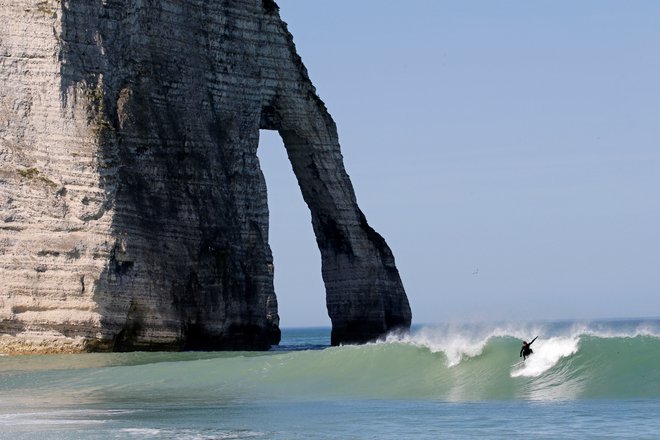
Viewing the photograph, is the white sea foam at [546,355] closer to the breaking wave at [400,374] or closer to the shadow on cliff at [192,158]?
the breaking wave at [400,374]

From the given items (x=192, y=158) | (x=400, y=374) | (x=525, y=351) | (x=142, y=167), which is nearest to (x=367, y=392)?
(x=400, y=374)

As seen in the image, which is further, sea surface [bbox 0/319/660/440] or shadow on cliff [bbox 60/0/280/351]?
shadow on cliff [bbox 60/0/280/351]

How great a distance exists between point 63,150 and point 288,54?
11.8 metres

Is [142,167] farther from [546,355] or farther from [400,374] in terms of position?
[546,355]

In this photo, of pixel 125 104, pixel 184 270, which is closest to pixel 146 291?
pixel 184 270

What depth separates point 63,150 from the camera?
40.8 metres

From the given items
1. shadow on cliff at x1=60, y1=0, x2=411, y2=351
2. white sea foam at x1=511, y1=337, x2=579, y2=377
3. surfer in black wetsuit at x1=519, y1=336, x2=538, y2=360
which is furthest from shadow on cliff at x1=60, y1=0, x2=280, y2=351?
white sea foam at x1=511, y1=337, x2=579, y2=377

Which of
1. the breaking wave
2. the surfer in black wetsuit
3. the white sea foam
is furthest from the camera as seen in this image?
the surfer in black wetsuit

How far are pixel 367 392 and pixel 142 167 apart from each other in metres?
15.8

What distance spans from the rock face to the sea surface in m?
2.45

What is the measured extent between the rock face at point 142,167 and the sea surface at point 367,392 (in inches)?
96.3

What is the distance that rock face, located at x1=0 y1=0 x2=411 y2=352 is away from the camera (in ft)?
131

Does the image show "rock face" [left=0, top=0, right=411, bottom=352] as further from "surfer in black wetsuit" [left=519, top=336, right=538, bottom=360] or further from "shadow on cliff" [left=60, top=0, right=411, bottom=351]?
"surfer in black wetsuit" [left=519, top=336, right=538, bottom=360]

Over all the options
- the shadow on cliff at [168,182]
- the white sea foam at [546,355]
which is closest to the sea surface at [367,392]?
the white sea foam at [546,355]
